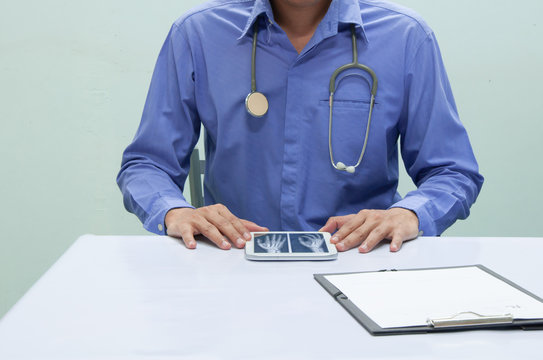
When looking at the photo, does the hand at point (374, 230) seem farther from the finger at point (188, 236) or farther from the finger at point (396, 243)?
the finger at point (188, 236)

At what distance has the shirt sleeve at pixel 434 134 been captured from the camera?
1.17 m

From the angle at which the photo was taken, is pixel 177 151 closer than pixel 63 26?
Yes

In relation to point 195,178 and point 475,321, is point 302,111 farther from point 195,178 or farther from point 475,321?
point 475,321

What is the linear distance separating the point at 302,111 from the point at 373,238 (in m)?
0.42

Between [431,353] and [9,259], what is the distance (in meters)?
1.77

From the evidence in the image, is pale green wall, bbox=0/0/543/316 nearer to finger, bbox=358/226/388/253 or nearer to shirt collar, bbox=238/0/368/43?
shirt collar, bbox=238/0/368/43

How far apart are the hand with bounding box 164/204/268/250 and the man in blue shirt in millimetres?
253

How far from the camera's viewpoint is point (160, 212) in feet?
3.38

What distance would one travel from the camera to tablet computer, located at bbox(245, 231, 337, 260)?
2.68 feet

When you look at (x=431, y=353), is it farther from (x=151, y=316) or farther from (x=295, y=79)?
(x=295, y=79)

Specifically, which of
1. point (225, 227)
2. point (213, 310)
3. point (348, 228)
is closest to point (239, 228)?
point (225, 227)

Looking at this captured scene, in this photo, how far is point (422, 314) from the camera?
62cm

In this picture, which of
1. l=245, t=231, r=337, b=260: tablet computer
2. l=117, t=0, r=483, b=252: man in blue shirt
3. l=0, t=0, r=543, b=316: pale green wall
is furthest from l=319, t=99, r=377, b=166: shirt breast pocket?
l=0, t=0, r=543, b=316: pale green wall

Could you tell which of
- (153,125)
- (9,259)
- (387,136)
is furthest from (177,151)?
(9,259)
